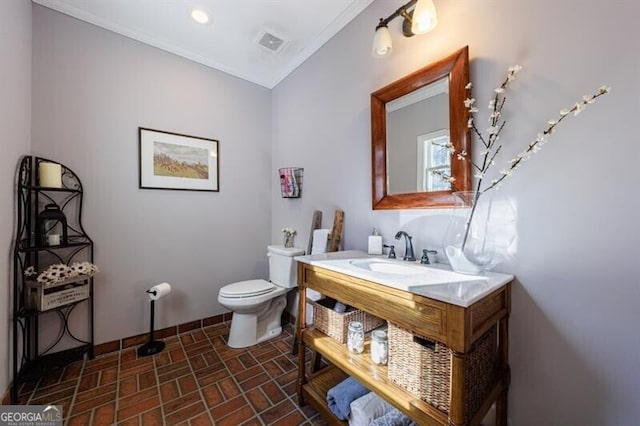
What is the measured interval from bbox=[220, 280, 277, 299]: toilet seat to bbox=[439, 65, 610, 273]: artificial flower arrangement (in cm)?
151

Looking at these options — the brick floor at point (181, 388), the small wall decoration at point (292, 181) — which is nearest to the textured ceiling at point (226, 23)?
the small wall decoration at point (292, 181)

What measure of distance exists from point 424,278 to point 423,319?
213 millimetres

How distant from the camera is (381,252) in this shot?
62.2 inches

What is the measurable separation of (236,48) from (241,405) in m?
2.76

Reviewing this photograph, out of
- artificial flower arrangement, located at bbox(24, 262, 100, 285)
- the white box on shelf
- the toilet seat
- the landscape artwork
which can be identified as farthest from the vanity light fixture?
the white box on shelf

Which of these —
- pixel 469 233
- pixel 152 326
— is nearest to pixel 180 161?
pixel 152 326

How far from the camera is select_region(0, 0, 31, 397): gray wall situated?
1369mm

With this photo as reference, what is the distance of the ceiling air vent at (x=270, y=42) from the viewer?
2094 millimetres

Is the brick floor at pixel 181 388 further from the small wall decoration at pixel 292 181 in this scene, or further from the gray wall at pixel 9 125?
the small wall decoration at pixel 292 181

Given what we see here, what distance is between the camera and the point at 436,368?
0.93m

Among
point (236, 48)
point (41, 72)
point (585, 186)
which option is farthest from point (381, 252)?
point (41, 72)

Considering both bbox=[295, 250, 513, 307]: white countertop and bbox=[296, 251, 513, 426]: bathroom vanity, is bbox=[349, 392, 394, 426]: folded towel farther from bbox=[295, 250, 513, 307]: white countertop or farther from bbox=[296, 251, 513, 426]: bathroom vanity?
bbox=[295, 250, 513, 307]: white countertop

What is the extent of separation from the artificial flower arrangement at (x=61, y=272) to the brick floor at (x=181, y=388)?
0.67 meters

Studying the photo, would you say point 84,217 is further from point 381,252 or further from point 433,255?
point 433,255
